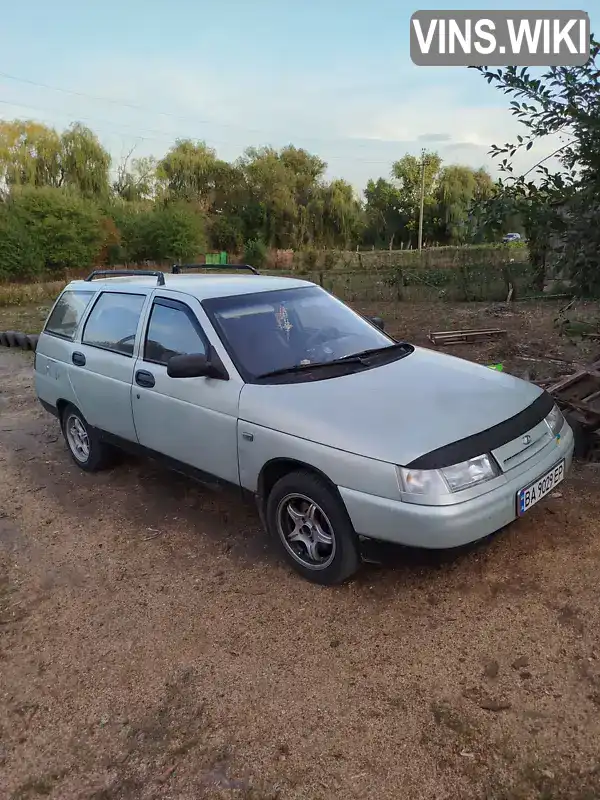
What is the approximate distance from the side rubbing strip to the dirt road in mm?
536

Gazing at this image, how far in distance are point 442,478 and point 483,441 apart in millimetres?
359

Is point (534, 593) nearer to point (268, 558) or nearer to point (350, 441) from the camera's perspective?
point (350, 441)

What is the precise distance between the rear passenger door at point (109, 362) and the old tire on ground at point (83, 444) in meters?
0.19

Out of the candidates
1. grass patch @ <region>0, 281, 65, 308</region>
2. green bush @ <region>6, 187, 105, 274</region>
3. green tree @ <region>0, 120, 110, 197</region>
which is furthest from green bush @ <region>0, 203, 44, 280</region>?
green tree @ <region>0, 120, 110, 197</region>

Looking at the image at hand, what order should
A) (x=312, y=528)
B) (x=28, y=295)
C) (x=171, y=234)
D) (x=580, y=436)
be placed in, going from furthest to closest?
(x=171, y=234)
(x=28, y=295)
(x=580, y=436)
(x=312, y=528)

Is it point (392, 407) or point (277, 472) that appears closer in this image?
point (392, 407)

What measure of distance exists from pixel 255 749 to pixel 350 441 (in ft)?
4.71

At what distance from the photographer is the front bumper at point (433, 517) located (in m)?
2.84

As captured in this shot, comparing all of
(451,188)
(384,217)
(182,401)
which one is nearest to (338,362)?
(182,401)

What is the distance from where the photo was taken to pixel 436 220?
56281 millimetres

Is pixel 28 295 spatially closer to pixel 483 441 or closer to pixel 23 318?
pixel 23 318

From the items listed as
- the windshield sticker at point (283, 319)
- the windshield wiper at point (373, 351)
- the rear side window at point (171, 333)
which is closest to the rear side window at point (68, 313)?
the rear side window at point (171, 333)

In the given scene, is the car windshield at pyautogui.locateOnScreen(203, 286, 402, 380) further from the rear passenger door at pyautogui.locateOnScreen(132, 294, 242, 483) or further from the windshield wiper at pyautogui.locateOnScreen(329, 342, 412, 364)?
the rear passenger door at pyautogui.locateOnScreen(132, 294, 242, 483)

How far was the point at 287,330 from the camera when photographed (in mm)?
4078
